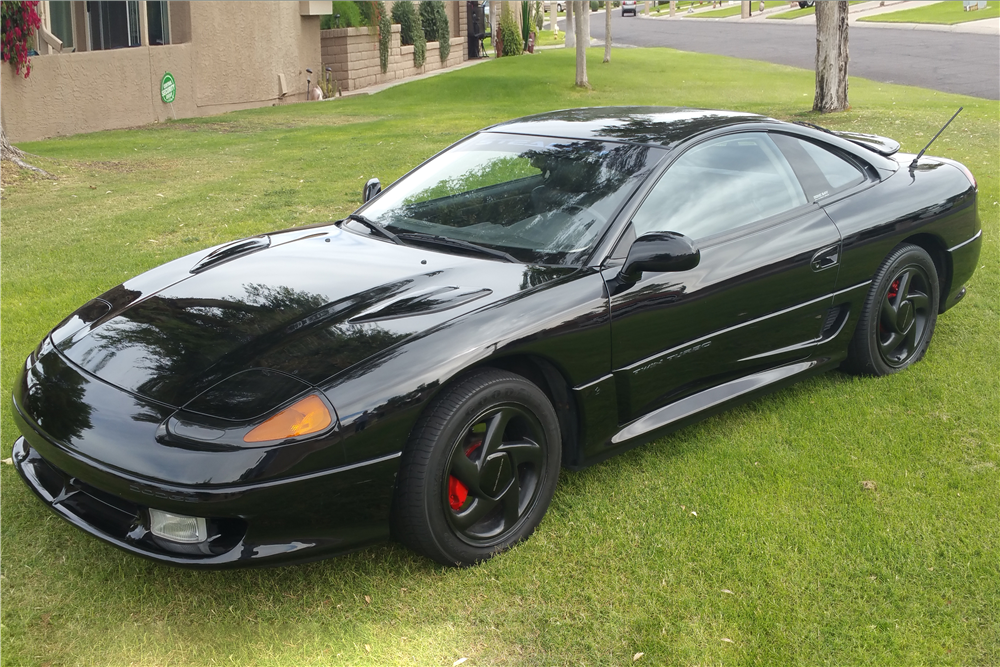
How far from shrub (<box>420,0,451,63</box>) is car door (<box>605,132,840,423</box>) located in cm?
2719

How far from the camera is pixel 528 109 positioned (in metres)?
18.7

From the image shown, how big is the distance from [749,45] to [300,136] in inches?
1036

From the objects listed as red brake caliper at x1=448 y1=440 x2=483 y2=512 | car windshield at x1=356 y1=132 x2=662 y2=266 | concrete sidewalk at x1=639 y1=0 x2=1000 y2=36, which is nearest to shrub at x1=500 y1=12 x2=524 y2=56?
concrete sidewalk at x1=639 y1=0 x2=1000 y2=36

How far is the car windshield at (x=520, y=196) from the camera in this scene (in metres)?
3.68

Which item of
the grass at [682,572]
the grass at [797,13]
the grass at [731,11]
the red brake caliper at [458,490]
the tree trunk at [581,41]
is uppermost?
the grass at [731,11]

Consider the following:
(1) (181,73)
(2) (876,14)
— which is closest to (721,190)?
(1) (181,73)

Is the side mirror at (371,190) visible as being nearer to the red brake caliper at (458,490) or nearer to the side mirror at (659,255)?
the side mirror at (659,255)

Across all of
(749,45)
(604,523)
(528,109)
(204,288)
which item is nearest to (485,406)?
(604,523)

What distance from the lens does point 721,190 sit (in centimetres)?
405

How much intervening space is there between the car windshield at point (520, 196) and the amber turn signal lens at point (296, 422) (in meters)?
1.14

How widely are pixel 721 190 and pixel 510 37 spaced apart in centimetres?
3256

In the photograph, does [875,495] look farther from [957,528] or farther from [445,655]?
[445,655]

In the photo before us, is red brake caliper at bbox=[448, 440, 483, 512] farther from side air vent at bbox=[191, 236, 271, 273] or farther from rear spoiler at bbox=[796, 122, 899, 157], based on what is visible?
rear spoiler at bbox=[796, 122, 899, 157]

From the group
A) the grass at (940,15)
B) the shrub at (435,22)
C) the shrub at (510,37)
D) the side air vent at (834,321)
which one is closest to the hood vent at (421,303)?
the side air vent at (834,321)
